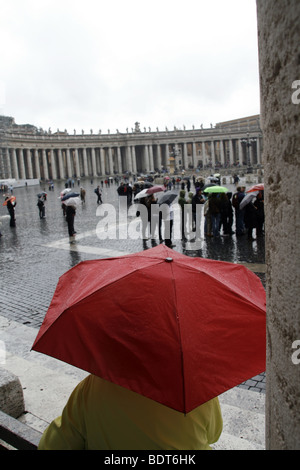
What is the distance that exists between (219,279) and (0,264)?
10012 millimetres

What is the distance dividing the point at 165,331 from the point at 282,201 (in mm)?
844

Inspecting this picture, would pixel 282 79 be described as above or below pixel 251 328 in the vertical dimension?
above

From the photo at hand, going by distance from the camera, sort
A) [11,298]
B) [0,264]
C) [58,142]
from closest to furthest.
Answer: [11,298], [0,264], [58,142]

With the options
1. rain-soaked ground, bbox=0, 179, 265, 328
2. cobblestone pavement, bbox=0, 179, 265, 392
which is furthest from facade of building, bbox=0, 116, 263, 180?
cobblestone pavement, bbox=0, 179, 265, 392

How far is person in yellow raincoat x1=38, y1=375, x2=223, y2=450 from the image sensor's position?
1.69 m

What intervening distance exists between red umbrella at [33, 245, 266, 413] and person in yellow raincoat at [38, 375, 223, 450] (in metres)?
0.11


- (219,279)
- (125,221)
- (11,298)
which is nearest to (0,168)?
(125,221)

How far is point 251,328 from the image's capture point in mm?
1896

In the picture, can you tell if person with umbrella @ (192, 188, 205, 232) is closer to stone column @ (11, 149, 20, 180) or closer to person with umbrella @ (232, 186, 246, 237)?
person with umbrella @ (232, 186, 246, 237)

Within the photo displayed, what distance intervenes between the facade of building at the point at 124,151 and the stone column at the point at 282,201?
79.3 meters

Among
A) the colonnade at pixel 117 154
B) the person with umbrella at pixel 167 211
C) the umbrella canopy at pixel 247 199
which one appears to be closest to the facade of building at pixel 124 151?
the colonnade at pixel 117 154

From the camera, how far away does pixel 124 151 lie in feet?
319

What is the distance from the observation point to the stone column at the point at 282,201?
3.56 feet
